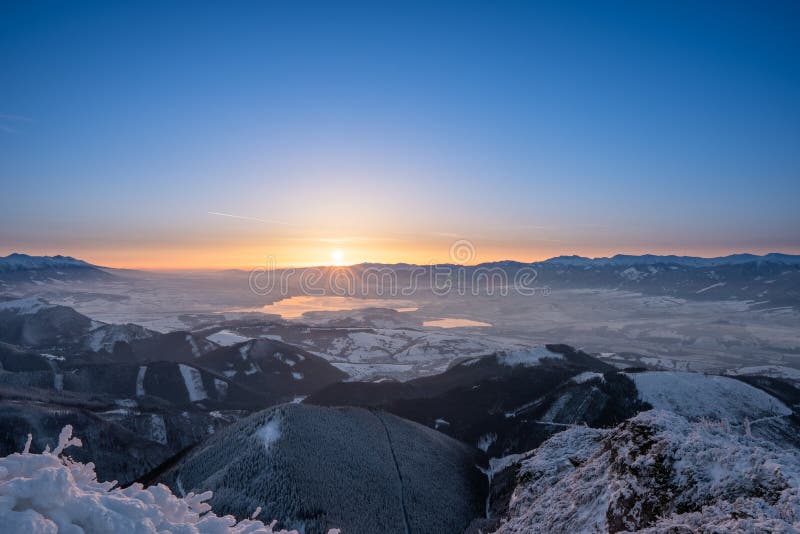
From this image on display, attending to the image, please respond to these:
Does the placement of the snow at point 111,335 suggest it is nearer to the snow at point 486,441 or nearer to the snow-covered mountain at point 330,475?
the snow-covered mountain at point 330,475

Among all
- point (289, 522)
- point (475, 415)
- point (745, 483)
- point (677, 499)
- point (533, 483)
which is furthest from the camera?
point (475, 415)

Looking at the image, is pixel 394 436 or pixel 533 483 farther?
pixel 394 436

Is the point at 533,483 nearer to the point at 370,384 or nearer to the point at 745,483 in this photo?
the point at 745,483

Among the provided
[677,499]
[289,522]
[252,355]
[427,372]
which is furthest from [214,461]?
[427,372]

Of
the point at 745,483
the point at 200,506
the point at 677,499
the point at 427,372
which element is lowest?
the point at 427,372

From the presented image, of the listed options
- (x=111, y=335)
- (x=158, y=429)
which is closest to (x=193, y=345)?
(x=111, y=335)

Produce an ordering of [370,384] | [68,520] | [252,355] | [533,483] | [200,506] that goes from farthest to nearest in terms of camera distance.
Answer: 1. [252,355]
2. [370,384]
3. [533,483]
4. [200,506]
5. [68,520]

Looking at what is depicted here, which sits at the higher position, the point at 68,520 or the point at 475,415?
the point at 68,520
